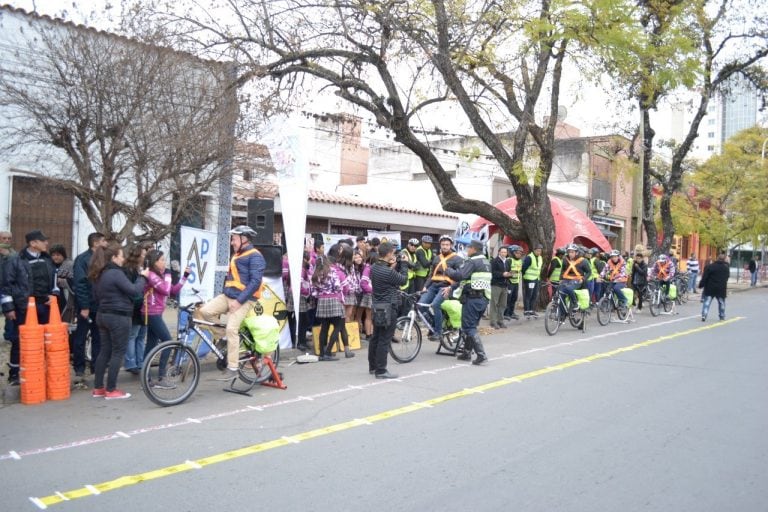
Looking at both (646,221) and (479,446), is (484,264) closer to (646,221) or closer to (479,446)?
(479,446)

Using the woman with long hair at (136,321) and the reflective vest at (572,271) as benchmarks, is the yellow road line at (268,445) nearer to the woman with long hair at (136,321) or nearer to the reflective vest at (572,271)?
the woman with long hair at (136,321)

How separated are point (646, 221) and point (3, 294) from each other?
2138cm

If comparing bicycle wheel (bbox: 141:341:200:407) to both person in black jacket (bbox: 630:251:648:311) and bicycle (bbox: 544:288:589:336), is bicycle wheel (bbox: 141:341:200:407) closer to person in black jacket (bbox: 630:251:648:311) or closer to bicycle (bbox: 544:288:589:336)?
bicycle (bbox: 544:288:589:336)

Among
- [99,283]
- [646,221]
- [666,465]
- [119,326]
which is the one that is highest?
[646,221]

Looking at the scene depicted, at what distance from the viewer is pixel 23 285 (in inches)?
299

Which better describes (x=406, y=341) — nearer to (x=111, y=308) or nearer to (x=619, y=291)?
(x=111, y=308)

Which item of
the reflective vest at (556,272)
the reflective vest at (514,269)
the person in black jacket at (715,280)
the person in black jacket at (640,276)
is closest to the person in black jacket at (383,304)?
the reflective vest at (514,269)

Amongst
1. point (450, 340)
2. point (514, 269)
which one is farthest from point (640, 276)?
point (450, 340)

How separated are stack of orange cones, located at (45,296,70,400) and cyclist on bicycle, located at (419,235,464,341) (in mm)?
5772

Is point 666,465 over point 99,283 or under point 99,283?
under

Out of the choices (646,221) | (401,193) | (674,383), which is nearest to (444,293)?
(674,383)

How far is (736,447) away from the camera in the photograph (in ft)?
19.9

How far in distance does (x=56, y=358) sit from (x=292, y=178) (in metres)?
4.13

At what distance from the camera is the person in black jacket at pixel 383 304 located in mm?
8719
